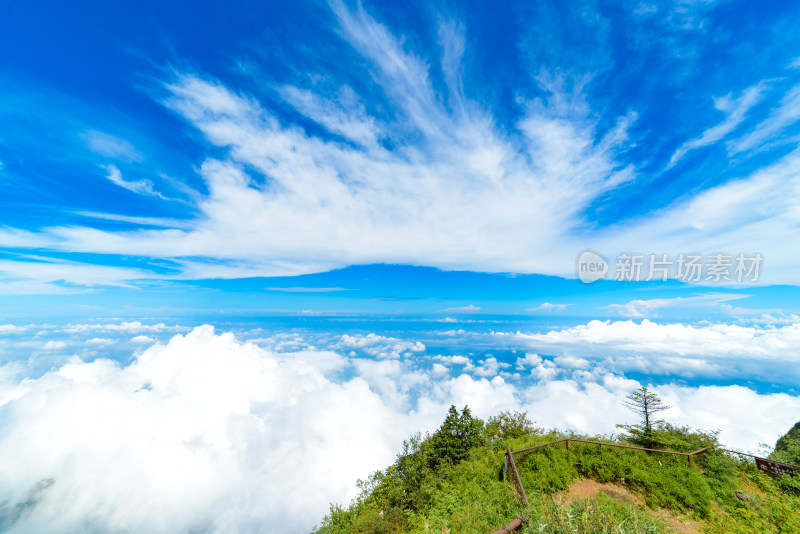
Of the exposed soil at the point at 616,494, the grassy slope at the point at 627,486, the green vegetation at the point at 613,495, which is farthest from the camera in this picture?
the exposed soil at the point at 616,494

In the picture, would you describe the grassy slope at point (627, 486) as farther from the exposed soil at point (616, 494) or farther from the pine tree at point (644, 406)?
the pine tree at point (644, 406)

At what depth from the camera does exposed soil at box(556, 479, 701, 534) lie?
29.3 ft

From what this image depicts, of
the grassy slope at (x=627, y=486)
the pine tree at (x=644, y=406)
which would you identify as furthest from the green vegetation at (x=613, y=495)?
the pine tree at (x=644, y=406)

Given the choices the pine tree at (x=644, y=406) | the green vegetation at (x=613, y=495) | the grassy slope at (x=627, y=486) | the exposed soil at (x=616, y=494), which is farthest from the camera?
→ the pine tree at (x=644, y=406)

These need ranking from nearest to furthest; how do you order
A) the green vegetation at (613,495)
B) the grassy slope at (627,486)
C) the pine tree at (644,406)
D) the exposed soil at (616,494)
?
the green vegetation at (613,495) → the grassy slope at (627,486) → the exposed soil at (616,494) → the pine tree at (644,406)

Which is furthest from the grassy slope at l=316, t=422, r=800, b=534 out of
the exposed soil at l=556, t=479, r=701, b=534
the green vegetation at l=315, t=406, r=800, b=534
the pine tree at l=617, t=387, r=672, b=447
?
the pine tree at l=617, t=387, r=672, b=447

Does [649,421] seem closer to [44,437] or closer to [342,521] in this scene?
[342,521]

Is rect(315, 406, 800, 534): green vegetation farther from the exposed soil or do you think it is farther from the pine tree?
the pine tree

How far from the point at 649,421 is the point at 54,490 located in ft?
975

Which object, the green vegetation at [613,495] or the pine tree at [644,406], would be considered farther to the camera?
the pine tree at [644,406]

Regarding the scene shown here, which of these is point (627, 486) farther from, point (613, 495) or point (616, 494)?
point (613, 495)

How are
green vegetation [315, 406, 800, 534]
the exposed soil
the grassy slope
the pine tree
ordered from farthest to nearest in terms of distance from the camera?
the pine tree → the exposed soil → the grassy slope → green vegetation [315, 406, 800, 534]

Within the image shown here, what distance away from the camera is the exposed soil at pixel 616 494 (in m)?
8.94

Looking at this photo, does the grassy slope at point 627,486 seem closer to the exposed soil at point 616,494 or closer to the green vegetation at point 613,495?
the green vegetation at point 613,495
